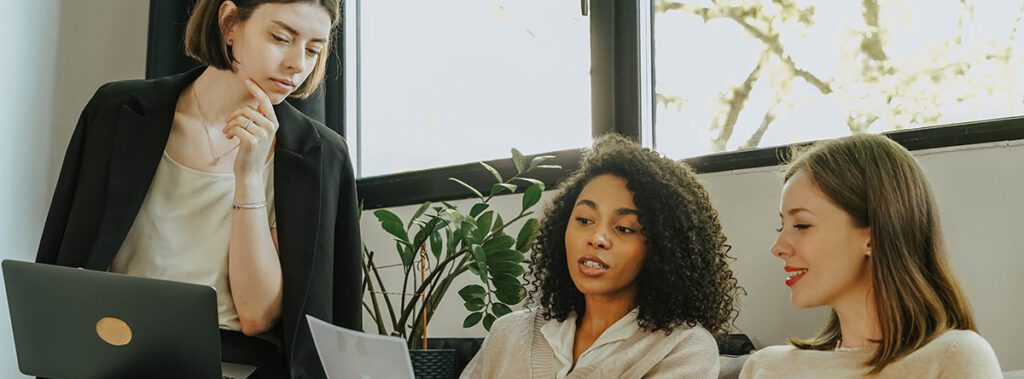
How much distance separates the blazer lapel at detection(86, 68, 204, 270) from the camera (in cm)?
165

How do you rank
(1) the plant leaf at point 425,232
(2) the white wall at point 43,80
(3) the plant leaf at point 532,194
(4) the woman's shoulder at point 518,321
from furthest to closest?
(2) the white wall at point 43,80
(1) the plant leaf at point 425,232
(3) the plant leaf at point 532,194
(4) the woman's shoulder at point 518,321

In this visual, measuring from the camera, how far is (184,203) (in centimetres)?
172

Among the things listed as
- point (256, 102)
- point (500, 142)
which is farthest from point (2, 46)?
point (256, 102)

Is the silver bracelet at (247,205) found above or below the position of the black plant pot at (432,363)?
above

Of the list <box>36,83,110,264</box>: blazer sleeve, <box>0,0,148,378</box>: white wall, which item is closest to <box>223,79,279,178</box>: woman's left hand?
<box>36,83,110,264</box>: blazer sleeve

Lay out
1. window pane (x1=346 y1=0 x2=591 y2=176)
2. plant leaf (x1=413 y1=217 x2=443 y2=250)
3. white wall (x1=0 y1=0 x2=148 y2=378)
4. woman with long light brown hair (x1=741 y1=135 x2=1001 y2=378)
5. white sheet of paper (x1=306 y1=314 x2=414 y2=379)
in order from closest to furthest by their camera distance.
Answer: white sheet of paper (x1=306 y1=314 x2=414 y2=379), woman with long light brown hair (x1=741 y1=135 x2=1001 y2=378), plant leaf (x1=413 y1=217 x2=443 y2=250), window pane (x1=346 y1=0 x2=591 y2=176), white wall (x1=0 y1=0 x2=148 y2=378)

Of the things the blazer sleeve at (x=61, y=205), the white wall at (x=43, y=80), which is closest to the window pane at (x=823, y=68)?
the blazer sleeve at (x=61, y=205)

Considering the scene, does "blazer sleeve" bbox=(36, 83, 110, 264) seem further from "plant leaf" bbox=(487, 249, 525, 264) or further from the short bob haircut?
"plant leaf" bbox=(487, 249, 525, 264)

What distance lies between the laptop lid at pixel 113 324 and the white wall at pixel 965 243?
A: 1067 mm

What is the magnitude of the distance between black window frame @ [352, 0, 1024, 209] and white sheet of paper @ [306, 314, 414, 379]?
107 cm

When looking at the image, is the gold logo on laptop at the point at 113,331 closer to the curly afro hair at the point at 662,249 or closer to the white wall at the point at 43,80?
the curly afro hair at the point at 662,249

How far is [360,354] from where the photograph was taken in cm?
126

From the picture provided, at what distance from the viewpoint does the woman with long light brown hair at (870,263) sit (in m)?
1.39

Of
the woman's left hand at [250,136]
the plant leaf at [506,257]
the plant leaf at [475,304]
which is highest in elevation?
the woman's left hand at [250,136]
